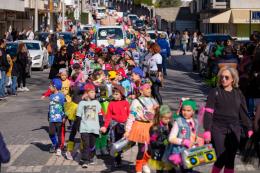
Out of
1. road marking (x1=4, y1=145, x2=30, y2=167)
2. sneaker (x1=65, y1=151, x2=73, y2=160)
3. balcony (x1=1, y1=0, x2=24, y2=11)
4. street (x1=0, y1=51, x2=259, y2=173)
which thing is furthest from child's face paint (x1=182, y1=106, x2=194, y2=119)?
balcony (x1=1, y1=0, x2=24, y2=11)

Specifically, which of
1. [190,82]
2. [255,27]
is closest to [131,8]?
[255,27]

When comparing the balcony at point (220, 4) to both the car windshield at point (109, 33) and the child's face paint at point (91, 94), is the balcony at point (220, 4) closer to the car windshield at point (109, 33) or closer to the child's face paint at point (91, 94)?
the car windshield at point (109, 33)

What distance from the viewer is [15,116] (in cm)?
1769

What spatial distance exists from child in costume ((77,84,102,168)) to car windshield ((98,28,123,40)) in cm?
2581

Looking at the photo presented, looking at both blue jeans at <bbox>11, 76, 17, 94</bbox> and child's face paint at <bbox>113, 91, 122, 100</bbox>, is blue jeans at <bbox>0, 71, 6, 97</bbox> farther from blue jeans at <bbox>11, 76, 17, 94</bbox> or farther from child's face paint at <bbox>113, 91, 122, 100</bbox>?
child's face paint at <bbox>113, 91, 122, 100</bbox>

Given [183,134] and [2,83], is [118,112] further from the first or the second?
[2,83]

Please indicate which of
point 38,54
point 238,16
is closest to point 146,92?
point 38,54

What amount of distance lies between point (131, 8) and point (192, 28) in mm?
35950

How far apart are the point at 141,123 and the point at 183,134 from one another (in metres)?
1.49

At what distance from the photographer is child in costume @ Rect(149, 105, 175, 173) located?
9.23m

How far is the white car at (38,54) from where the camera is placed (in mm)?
32406

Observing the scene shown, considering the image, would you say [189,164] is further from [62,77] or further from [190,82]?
[190,82]

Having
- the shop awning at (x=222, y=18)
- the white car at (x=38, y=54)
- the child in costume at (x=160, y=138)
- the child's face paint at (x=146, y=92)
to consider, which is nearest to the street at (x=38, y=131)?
the child's face paint at (x=146, y=92)

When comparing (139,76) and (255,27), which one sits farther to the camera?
(255,27)
